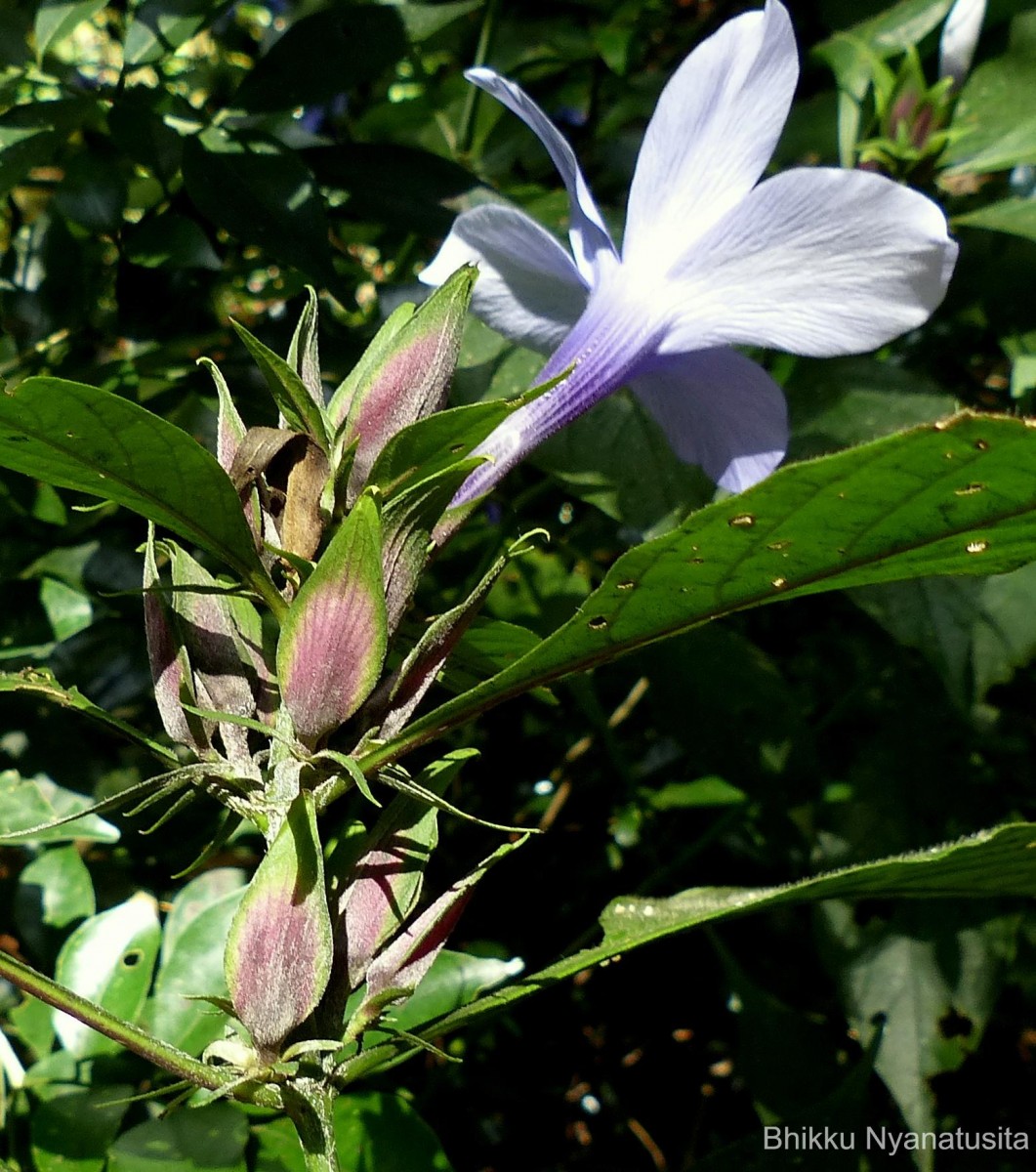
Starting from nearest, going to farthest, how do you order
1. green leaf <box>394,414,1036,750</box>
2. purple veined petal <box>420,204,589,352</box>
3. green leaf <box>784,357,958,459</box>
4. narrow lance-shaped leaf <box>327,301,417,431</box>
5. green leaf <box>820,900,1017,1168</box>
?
green leaf <box>394,414,1036,750</box>, narrow lance-shaped leaf <box>327,301,417,431</box>, purple veined petal <box>420,204,589,352</box>, green leaf <box>784,357,958,459</box>, green leaf <box>820,900,1017,1168</box>

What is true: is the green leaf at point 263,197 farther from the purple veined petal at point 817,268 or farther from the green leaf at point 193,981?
the green leaf at point 193,981

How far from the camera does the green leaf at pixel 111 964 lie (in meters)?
0.63

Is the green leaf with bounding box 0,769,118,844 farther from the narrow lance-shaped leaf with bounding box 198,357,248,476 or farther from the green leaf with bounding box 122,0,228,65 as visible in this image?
the green leaf with bounding box 122,0,228,65

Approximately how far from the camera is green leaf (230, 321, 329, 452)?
42cm

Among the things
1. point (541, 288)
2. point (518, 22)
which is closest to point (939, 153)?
point (541, 288)

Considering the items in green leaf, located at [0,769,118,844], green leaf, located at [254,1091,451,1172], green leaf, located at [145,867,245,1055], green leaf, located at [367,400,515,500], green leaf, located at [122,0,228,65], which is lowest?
green leaf, located at [254,1091,451,1172]

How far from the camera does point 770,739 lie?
93 centimetres

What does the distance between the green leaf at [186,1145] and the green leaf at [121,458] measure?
31 cm

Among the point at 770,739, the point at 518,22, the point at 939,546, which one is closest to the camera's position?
the point at 939,546

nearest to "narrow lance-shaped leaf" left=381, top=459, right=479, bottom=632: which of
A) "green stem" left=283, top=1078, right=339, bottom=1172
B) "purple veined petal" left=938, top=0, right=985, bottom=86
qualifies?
"green stem" left=283, top=1078, right=339, bottom=1172

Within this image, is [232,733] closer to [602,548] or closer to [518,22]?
[602,548]

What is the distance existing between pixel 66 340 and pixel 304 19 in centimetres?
29

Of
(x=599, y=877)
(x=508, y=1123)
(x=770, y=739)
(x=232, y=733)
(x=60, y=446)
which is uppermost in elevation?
(x=60, y=446)

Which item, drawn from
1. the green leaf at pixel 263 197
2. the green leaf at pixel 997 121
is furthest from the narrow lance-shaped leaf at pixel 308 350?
the green leaf at pixel 997 121
